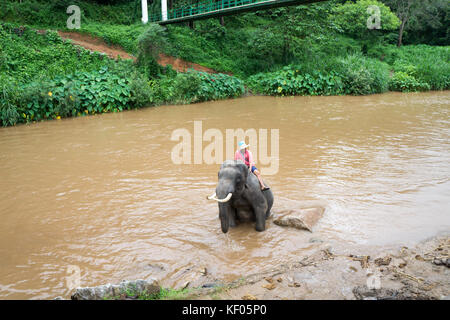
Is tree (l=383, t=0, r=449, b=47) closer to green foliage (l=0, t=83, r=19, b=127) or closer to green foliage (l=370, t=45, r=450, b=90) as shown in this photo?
green foliage (l=370, t=45, r=450, b=90)

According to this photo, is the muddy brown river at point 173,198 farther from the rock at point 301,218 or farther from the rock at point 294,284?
the rock at point 294,284

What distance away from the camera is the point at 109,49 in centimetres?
2328

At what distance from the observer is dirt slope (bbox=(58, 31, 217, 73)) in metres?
22.1

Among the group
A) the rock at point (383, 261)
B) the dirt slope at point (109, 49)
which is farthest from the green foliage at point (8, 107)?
the rock at point (383, 261)

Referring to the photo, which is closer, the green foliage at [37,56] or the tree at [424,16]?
the green foliage at [37,56]

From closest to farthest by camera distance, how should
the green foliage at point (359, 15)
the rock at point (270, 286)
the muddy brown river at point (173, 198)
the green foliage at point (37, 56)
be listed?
1. the rock at point (270, 286)
2. the muddy brown river at point (173, 198)
3. the green foliage at point (37, 56)
4. the green foliage at point (359, 15)

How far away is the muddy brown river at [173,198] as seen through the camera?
15.8 ft

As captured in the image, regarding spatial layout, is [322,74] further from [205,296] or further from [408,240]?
[205,296]

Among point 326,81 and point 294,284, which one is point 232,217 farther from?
point 326,81

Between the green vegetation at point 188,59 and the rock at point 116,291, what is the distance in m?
12.8

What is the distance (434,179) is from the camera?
752 cm

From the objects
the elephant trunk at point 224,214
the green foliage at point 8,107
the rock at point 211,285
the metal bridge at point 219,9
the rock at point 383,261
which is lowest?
the rock at point 211,285

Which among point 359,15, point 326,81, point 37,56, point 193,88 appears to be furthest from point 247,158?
point 359,15

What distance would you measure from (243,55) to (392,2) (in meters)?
19.7
